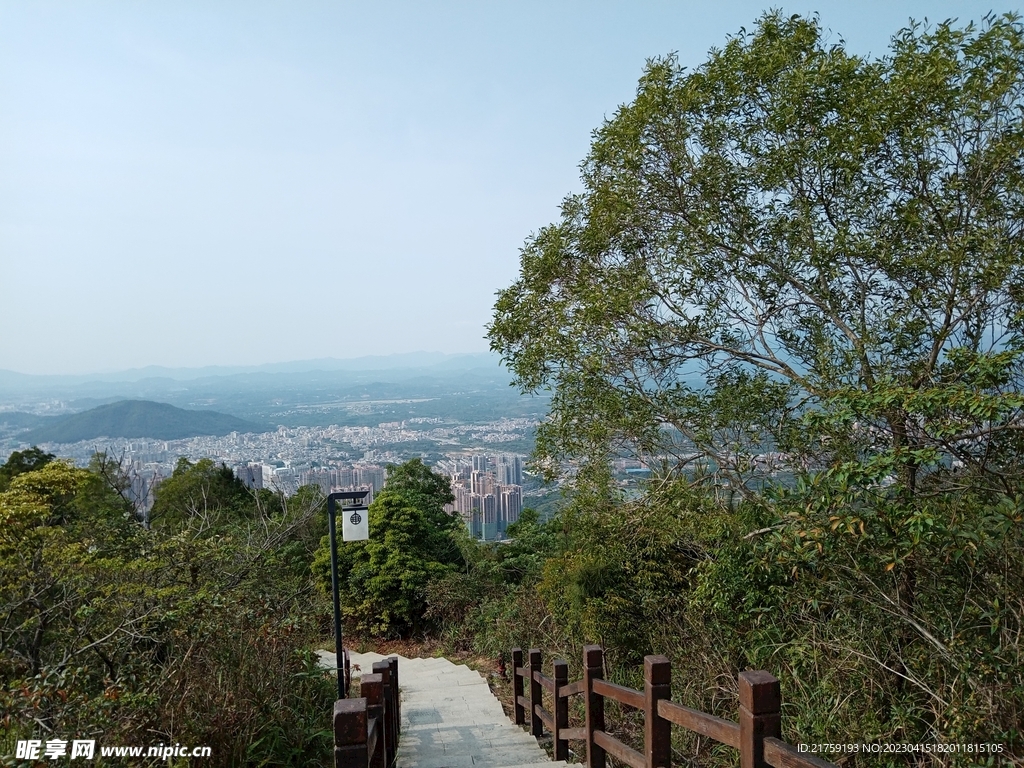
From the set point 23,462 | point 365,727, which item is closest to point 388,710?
point 365,727

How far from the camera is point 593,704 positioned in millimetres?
3850

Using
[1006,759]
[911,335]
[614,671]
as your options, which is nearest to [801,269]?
[911,335]

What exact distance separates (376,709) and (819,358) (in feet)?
11.6

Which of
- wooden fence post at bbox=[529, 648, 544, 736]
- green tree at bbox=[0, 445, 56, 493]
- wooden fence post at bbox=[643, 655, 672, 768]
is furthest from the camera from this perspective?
green tree at bbox=[0, 445, 56, 493]

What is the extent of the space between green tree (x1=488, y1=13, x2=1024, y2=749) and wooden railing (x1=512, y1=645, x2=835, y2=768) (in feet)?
3.41

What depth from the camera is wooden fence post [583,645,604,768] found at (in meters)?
3.77

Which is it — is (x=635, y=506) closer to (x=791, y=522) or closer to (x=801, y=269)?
(x=791, y=522)

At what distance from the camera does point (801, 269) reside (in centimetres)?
493

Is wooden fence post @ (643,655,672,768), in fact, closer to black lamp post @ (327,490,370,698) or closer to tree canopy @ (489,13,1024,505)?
tree canopy @ (489,13,1024,505)

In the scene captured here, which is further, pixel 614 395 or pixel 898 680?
pixel 614 395

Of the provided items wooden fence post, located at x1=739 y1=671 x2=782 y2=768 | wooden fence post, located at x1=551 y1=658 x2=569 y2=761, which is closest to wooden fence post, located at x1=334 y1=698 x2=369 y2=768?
wooden fence post, located at x1=739 y1=671 x2=782 y2=768

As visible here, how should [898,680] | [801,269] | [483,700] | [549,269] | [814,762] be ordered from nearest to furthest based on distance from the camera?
[814,762]
[898,680]
[801,269]
[549,269]
[483,700]

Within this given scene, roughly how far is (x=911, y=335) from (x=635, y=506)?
7.47 ft

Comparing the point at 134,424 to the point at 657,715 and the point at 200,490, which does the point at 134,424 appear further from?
the point at 657,715
